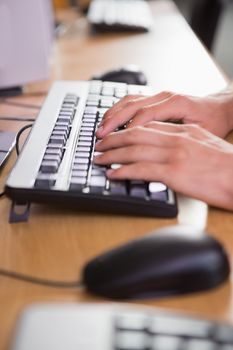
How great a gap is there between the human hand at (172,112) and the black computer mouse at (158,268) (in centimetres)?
25

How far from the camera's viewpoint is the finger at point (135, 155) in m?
0.52

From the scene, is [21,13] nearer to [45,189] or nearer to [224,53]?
[45,189]

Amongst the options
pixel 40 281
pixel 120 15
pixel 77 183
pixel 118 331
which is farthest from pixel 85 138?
pixel 120 15

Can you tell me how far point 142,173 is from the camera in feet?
1.66

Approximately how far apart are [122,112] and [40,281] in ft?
0.96

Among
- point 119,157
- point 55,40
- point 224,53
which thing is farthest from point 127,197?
point 224,53

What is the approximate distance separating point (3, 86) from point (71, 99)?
0.27m

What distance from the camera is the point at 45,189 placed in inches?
19.1

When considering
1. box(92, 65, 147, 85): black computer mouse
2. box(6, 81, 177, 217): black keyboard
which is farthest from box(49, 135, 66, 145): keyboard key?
box(92, 65, 147, 85): black computer mouse

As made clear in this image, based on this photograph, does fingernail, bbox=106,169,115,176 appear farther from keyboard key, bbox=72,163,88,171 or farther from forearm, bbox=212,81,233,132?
forearm, bbox=212,81,233,132

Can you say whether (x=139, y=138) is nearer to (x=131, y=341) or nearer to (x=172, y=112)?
(x=172, y=112)

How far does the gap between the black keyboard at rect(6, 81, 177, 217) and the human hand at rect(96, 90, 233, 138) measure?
0.11 ft

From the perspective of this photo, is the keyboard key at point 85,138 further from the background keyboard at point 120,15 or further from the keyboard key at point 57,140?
the background keyboard at point 120,15

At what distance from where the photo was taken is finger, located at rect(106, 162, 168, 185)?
19.9 inches
